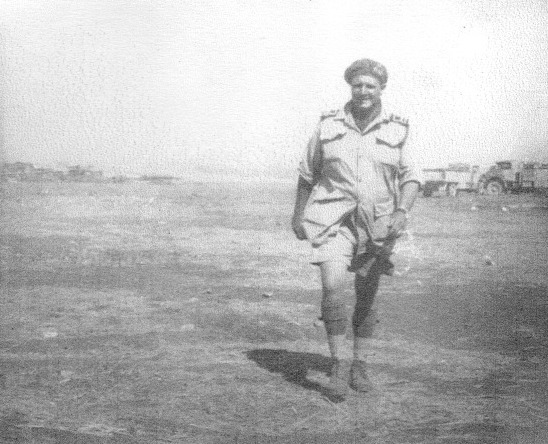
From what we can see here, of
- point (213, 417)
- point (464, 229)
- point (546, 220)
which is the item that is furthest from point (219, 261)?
point (546, 220)

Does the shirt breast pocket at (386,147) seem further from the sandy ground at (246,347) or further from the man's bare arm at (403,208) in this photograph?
the sandy ground at (246,347)

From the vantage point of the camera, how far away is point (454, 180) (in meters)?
27.2

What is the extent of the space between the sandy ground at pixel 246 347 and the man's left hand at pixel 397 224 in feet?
2.63

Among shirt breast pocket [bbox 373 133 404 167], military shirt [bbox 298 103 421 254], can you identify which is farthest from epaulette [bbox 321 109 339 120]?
shirt breast pocket [bbox 373 133 404 167]

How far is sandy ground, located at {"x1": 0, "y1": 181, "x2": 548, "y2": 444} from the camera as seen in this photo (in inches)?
116

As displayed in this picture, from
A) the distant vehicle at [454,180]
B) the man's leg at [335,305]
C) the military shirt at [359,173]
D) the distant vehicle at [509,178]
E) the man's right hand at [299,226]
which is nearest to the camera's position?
the man's leg at [335,305]

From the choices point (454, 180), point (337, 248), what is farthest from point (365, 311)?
point (454, 180)

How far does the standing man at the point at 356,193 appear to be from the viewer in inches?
135

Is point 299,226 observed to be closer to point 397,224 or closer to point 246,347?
point 397,224

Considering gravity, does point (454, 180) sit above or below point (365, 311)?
below

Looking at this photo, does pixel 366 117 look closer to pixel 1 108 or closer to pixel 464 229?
pixel 1 108

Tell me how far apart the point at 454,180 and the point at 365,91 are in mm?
24706

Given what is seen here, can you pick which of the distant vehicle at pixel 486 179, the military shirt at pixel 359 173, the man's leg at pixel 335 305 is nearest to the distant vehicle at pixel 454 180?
the distant vehicle at pixel 486 179

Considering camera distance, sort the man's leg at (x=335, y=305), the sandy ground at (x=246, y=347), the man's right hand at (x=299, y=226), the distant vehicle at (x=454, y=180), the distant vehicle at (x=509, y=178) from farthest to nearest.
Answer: the distant vehicle at (x=454, y=180) < the distant vehicle at (x=509, y=178) < the man's right hand at (x=299, y=226) < the man's leg at (x=335, y=305) < the sandy ground at (x=246, y=347)
